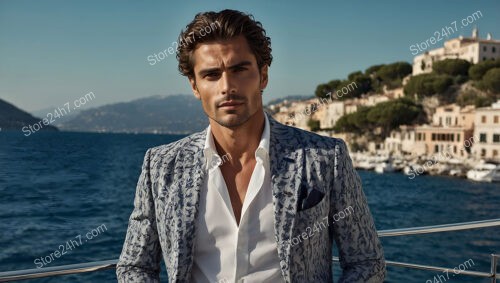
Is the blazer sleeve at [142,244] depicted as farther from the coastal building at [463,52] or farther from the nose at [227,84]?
the coastal building at [463,52]

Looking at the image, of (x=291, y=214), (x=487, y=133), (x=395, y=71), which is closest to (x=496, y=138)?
(x=487, y=133)

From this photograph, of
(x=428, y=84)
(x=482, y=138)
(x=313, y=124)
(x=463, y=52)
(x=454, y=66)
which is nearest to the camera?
(x=482, y=138)

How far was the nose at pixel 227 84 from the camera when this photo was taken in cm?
146

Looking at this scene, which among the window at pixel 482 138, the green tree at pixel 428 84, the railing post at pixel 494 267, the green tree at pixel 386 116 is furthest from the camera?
the green tree at pixel 428 84

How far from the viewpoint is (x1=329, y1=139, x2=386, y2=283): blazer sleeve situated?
1.46m

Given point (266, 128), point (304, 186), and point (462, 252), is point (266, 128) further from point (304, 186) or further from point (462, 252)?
point (462, 252)

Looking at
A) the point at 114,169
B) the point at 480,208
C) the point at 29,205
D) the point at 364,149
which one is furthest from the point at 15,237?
the point at 364,149

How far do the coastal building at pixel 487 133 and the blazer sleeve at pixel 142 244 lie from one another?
4944 centimetres

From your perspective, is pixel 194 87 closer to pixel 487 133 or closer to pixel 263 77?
pixel 263 77

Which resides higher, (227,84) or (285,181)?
(227,84)

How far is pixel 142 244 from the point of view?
5.10 feet

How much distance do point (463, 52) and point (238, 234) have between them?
243 ft

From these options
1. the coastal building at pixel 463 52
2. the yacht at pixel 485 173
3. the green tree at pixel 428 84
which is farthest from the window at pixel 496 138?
the coastal building at pixel 463 52

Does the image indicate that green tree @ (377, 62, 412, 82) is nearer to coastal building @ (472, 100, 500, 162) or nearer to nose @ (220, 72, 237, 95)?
coastal building @ (472, 100, 500, 162)
